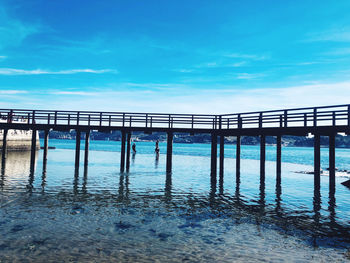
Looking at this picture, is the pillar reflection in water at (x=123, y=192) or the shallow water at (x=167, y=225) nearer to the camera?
the shallow water at (x=167, y=225)

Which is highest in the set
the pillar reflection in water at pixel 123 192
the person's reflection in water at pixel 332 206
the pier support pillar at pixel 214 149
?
the pier support pillar at pixel 214 149

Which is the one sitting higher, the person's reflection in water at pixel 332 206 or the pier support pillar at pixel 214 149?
the pier support pillar at pixel 214 149

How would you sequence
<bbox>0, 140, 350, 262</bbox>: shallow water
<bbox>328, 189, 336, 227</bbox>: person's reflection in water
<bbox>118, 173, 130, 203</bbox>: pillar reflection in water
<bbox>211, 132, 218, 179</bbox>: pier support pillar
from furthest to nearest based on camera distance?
<bbox>211, 132, 218, 179</bbox>: pier support pillar → <bbox>118, 173, 130, 203</bbox>: pillar reflection in water → <bbox>328, 189, 336, 227</bbox>: person's reflection in water → <bbox>0, 140, 350, 262</bbox>: shallow water

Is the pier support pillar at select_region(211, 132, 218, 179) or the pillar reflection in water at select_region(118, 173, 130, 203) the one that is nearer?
the pillar reflection in water at select_region(118, 173, 130, 203)

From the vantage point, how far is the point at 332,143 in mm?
19109

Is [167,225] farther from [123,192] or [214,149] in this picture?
[214,149]

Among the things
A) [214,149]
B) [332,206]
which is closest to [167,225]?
[332,206]

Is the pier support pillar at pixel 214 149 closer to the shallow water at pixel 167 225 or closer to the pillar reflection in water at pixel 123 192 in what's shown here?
the shallow water at pixel 167 225

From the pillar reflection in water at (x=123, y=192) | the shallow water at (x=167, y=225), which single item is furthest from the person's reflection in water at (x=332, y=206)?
the pillar reflection in water at (x=123, y=192)

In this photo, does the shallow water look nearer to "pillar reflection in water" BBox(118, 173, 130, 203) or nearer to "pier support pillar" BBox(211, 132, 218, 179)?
"pillar reflection in water" BBox(118, 173, 130, 203)

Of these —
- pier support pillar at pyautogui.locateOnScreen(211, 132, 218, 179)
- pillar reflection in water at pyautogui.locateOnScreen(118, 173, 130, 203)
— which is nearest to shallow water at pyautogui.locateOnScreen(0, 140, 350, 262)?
pillar reflection in water at pyautogui.locateOnScreen(118, 173, 130, 203)

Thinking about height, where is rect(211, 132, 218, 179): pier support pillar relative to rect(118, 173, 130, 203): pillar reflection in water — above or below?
above

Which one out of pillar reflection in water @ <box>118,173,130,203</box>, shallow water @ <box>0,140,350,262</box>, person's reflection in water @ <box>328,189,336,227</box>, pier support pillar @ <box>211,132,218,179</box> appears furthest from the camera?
pier support pillar @ <box>211,132,218,179</box>

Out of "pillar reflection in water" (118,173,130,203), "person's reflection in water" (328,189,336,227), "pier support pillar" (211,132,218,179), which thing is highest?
"pier support pillar" (211,132,218,179)
